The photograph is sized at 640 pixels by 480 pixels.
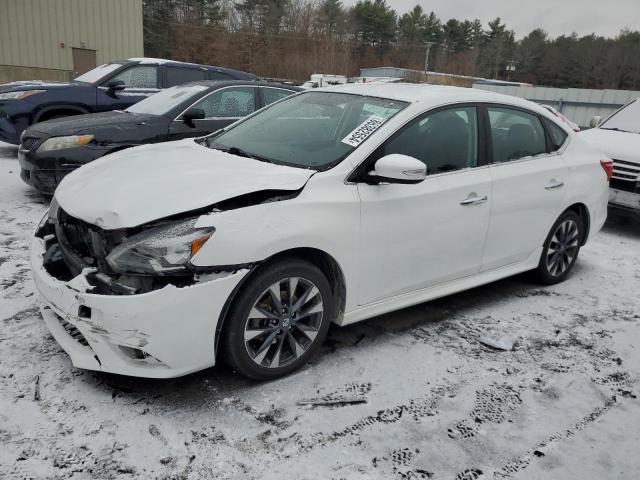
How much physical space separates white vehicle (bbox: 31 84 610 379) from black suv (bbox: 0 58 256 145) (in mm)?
4999

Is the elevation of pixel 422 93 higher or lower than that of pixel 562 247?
higher

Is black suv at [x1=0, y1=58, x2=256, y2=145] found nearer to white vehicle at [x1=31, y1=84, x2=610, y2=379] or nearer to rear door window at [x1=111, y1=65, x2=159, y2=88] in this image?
rear door window at [x1=111, y1=65, x2=159, y2=88]

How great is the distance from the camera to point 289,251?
2867 mm

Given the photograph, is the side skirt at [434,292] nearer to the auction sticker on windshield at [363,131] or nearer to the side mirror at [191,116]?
the auction sticker on windshield at [363,131]

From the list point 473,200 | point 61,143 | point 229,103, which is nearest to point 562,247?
point 473,200

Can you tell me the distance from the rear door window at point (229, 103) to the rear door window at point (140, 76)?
2.36 metres

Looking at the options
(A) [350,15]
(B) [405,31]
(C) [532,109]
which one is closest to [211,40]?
(A) [350,15]

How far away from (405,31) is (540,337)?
298 ft

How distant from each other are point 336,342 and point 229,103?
4.24m

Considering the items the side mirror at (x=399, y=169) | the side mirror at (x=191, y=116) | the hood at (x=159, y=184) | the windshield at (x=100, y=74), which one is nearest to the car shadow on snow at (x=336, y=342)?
the hood at (x=159, y=184)

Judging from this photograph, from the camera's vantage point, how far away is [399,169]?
2.98m

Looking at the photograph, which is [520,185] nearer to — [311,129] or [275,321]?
[311,129]

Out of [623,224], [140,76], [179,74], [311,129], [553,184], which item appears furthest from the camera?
[179,74]

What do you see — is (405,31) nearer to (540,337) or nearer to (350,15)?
(350,15)
